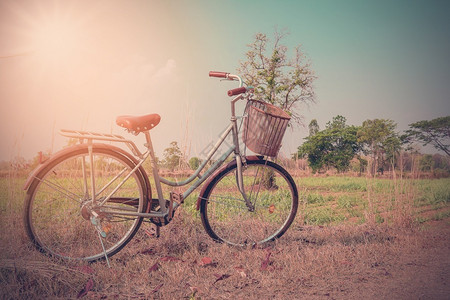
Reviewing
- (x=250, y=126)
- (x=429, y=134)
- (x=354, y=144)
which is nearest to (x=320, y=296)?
(x=250, y=126)

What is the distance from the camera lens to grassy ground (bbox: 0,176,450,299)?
8.64ft

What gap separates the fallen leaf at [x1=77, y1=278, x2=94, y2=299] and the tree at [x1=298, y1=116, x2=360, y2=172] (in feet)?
136

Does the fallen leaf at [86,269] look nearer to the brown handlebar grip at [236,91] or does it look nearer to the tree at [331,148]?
the brown handlebar grip at [236,91]

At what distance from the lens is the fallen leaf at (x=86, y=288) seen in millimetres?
2590

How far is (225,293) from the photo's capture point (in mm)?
2613

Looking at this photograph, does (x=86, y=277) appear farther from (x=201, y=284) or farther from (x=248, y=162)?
(x=248, y=162)

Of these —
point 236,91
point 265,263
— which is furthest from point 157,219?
point 236,91

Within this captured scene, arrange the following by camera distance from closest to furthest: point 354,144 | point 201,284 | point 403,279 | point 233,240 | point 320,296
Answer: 1. point 320,296
2. point 201,284
3. point 403,279
4. point 233,240
5. point 354,144

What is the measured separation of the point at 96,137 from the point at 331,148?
1839 inches

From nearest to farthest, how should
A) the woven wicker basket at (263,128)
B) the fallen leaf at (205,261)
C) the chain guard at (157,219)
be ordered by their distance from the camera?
the fallen leaf at (205,261), the woven wicker basket at (263,128), the chain guard at (157,219)

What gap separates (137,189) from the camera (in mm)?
3463

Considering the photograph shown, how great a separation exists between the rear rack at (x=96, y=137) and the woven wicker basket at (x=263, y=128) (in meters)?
1.13

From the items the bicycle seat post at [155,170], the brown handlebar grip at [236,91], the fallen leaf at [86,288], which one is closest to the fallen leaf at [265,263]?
the bicycle seat post at [155,170]

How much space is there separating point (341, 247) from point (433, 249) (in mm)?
1192
